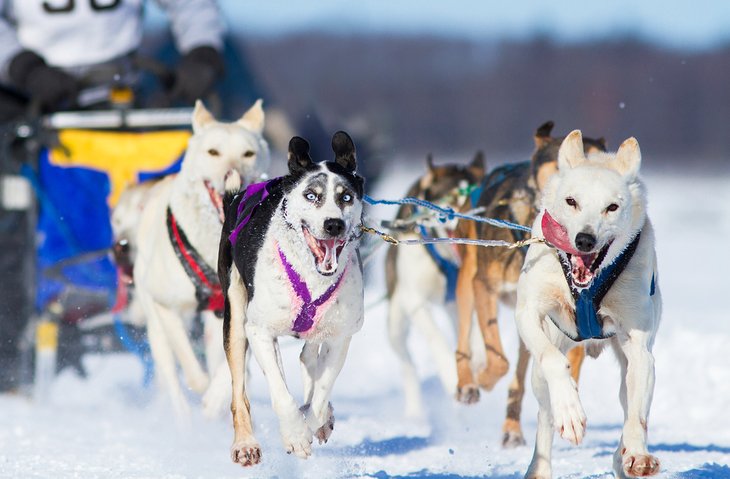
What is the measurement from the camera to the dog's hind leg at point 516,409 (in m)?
4.43

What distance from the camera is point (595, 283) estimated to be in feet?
10.6

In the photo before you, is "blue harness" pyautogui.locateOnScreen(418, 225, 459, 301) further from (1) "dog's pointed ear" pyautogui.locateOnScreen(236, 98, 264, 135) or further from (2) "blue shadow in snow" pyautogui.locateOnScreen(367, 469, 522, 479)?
(2) "blue shadow in snow" pyautogui.locateOnScreen(367, 469, 522, 479)

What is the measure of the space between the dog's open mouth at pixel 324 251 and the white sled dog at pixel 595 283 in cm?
48

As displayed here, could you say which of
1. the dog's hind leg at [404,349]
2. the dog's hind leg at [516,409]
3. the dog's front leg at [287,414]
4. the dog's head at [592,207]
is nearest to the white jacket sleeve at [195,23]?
the dog's hind leg at [404,349]

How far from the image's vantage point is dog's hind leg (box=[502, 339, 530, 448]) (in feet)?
14.5

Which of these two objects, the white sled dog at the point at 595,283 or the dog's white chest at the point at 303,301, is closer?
the white sled dog at the point at 595,283

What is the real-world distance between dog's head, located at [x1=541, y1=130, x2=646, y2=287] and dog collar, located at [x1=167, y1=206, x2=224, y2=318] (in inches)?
50.9

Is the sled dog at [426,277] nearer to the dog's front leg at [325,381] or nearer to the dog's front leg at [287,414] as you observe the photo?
the dog's front leg at [325,381]

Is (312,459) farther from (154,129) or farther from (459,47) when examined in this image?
(459,47)

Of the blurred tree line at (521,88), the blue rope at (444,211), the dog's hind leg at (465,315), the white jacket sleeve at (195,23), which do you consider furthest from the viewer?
the blurred tree line at (521,88)

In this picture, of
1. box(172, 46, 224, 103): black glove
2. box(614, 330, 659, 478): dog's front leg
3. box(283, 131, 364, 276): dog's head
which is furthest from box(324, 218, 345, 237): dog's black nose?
box(172, 46, 224, 103): black glove

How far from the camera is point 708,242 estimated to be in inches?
559

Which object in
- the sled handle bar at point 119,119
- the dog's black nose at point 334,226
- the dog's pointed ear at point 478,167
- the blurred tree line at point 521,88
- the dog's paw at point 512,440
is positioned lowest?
the dog's paw at point 512,440

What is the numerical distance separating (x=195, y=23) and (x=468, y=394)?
8.06 feet
